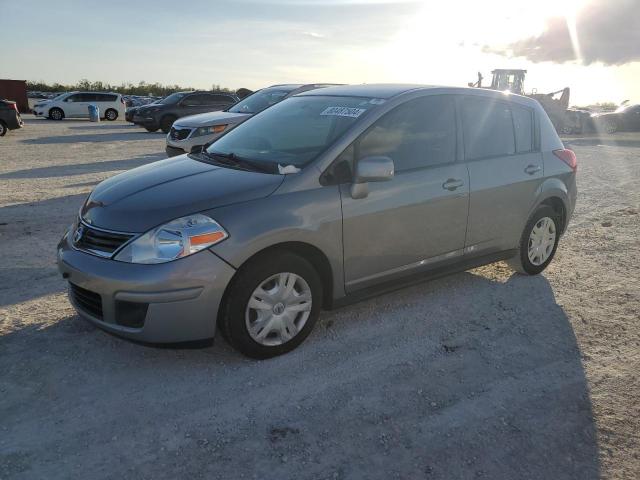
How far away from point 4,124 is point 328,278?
65.8ft

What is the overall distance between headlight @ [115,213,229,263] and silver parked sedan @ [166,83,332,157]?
704cm

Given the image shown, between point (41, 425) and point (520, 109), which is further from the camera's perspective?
point (520, 109)

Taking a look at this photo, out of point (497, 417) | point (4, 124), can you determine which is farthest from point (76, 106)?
point (497, 417)

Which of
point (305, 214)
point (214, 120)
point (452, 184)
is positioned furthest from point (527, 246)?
point (214, 120)

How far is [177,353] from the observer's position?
3.72 m

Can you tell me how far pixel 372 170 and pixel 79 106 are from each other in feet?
102

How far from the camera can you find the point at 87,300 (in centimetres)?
343

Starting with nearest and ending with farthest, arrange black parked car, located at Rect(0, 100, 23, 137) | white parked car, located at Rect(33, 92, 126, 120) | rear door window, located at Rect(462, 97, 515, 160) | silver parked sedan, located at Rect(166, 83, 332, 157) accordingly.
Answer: rear door window, located at Rect(462, 97, 515, 160)
silver parked sedan, located at Rect(166, 83, 332, 157)
black parked car, located at Rect(0, 100, 23, 137)
white parked car, located at Rect(33, 92, 126, 120)

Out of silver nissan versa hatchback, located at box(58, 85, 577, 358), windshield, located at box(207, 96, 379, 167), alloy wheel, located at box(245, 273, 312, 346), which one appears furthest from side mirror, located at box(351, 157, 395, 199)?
alloy wheel, located at box(245, 273, 312, 346)

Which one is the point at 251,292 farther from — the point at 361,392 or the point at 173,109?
the point at 173,109

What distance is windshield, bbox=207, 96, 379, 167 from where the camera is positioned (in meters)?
3.92

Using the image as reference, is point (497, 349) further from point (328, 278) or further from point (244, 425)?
point (244, 425)

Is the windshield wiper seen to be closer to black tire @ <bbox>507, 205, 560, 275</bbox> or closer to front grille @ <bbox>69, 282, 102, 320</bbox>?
front grille @ <bbox>69, 282, 102, 320</bbox>

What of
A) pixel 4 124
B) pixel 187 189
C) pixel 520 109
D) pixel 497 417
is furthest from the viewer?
pixel 4 124
